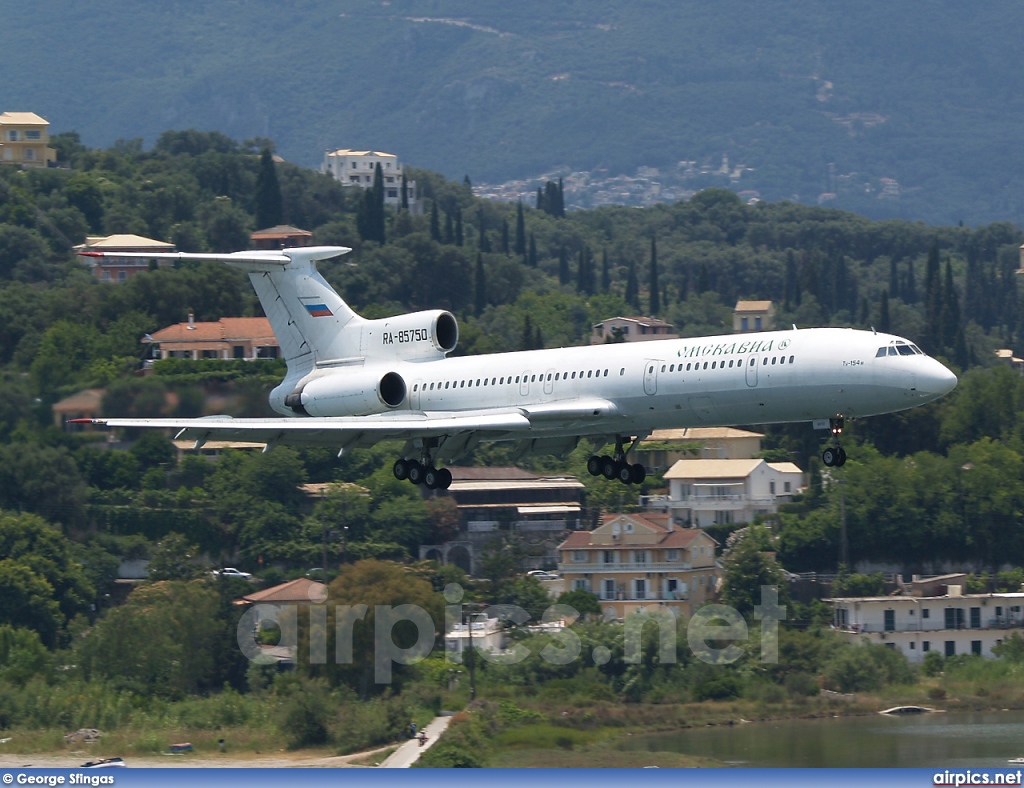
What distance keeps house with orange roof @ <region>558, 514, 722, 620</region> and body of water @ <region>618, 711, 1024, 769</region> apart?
15.6 meters

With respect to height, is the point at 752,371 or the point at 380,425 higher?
the point at 752,371

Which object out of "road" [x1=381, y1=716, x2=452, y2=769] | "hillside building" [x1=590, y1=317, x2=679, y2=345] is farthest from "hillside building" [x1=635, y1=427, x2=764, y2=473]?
"road" [x1=381, y1=716, x2=452, y2=769]

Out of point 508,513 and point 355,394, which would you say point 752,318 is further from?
point 355,394

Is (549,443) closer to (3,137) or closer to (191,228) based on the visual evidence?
(191,228)

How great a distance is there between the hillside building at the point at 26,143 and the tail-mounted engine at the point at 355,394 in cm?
A: 14583

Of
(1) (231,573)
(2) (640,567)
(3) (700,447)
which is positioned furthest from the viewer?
(3) (700,447)

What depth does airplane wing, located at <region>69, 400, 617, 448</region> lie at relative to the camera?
3972cm

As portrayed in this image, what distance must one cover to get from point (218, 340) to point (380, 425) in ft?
134

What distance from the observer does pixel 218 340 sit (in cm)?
8100

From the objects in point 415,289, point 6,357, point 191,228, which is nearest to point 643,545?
point 6,357

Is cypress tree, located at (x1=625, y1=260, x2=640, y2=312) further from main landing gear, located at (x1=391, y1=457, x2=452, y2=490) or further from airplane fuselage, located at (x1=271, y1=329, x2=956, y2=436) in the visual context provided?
airplane fuselage, located at (x1=271, y1=329, x2=956, y2=436)

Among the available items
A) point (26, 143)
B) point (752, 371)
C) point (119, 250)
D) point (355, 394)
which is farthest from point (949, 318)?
point (752, 371)

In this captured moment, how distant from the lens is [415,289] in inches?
6083

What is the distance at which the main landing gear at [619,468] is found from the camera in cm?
4128
